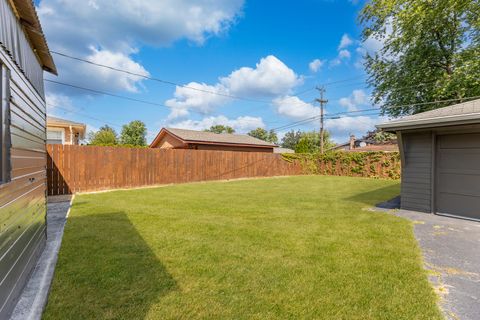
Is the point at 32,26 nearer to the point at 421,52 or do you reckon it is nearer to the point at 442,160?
the point at 442,160

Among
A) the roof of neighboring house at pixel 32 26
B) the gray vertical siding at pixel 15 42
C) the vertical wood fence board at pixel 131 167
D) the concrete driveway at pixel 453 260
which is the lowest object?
the concrete driveway at pixel 453 260

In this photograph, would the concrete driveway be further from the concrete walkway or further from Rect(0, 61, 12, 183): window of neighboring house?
Rect(0, 61, 12, 183): window of neighboring house

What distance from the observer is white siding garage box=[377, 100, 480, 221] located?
18.9ft

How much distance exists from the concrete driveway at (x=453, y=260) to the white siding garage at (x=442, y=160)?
0.50 metres

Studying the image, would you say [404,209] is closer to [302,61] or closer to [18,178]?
[18,178]

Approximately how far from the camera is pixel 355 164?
19.2 meters

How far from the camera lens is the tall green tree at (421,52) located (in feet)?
38.6

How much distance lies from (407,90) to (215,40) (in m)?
12.1

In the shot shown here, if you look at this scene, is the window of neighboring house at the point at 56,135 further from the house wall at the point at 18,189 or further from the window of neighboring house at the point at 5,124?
the window of neighboring house at the point at 5,124

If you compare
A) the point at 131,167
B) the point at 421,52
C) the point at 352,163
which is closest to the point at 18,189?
the point at 131,167

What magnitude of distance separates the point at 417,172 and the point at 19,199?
25.7 feet

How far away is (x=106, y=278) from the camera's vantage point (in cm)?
288

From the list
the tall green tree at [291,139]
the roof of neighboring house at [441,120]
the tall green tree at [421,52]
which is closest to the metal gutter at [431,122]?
the roof of neighboring house at [441,120]

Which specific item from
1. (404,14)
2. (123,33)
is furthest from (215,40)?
(404,14)
